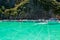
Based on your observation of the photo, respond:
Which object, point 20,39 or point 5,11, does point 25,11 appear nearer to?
point 5,11

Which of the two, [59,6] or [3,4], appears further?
[3,4]

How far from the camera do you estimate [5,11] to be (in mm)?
25344

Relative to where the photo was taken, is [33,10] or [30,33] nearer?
[30,33]

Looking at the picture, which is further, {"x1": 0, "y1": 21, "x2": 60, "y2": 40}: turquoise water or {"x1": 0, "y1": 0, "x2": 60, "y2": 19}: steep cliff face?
{"x1": 0, "y1": 0, "x2": 60, "y2": 19}: steep cliff face

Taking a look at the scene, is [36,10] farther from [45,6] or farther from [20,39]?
[20,39]

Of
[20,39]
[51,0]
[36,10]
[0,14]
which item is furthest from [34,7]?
[20,39]

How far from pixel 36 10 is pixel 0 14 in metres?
4.80

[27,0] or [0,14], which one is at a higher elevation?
[27,0]

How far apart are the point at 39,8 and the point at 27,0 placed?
1.88m

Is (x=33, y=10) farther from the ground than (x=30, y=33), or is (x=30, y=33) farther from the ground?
(x=33, y=10)

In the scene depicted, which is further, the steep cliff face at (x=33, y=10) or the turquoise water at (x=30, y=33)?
the steep cliff face at (x=33, y=10)

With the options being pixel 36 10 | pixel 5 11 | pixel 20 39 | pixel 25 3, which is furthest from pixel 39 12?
pixel 20 39

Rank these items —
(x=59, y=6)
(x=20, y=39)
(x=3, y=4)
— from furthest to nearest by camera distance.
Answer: (x=3, y=4) < (x=59, y=6) < (x=20, y=39)

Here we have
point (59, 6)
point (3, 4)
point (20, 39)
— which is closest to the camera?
point (20, 39)
